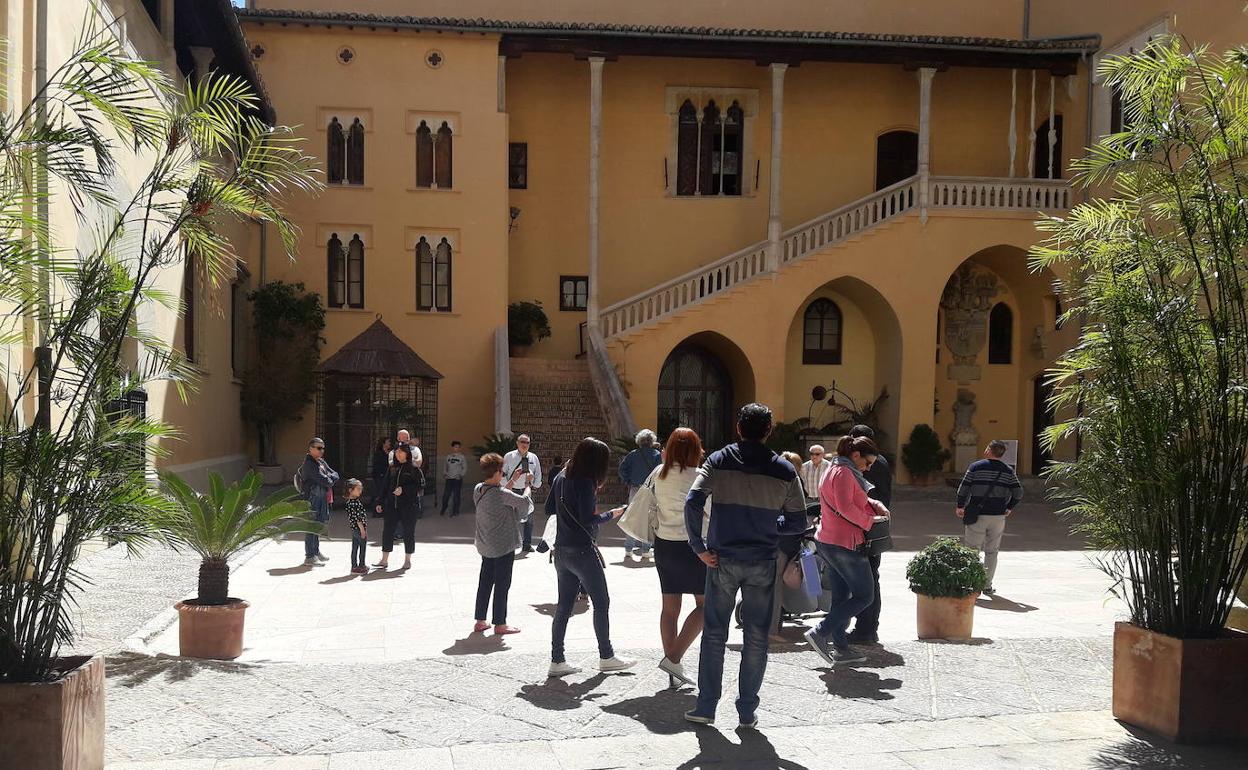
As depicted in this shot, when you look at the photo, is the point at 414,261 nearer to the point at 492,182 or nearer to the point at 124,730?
the point at 492,182

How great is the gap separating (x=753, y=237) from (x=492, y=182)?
6756 mm

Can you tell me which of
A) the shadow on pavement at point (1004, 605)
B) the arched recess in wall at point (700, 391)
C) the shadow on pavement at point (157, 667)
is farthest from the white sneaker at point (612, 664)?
the arched recess in wall at point (700, 391)

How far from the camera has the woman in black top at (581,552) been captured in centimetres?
728

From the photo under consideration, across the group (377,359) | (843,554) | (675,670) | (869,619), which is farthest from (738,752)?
(377,359)

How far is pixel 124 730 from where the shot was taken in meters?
5.87

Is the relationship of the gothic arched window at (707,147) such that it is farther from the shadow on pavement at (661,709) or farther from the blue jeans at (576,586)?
the shadow on pavement at (661,709)

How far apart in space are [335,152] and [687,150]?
28.4 feet

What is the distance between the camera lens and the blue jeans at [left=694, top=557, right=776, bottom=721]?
6.11 m

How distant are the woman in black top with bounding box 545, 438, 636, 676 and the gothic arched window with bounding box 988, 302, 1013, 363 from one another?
Result: 21.8 m

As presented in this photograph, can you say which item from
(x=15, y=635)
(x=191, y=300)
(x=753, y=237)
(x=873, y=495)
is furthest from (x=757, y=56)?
(x=15, y=635)

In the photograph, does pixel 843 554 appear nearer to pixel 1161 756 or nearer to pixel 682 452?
pixel 682 452

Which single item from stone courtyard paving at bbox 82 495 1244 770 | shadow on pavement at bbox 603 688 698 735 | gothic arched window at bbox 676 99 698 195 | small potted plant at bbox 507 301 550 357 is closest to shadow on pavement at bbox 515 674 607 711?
stone courtyard paving at bbox 82 495 1244 770

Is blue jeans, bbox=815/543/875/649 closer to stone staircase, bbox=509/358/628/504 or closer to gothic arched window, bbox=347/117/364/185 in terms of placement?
stone staircase, bbox=509/358/628/504

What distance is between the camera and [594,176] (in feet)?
80.5
